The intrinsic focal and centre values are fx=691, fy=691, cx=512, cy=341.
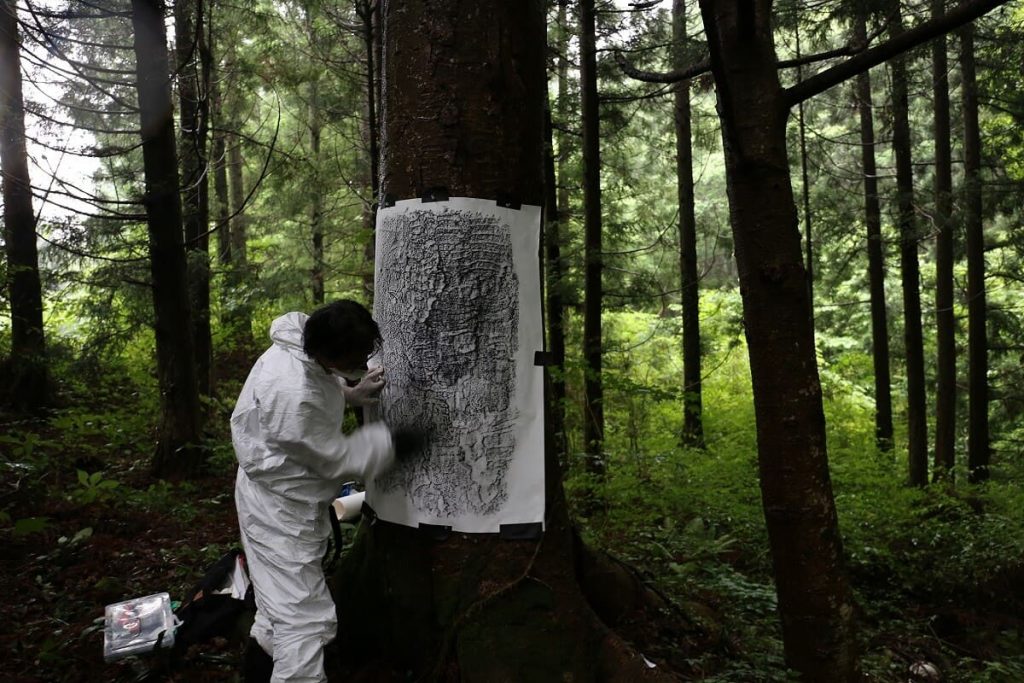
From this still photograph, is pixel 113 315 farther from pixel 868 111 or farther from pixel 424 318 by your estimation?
pixel 868 111

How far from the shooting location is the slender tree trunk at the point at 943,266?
36.2 ft

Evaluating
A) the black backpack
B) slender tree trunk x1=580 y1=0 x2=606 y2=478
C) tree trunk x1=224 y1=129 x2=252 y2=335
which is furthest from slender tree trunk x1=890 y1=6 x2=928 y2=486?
tree trunk x1=224 y1=129 x2=252 y2=335

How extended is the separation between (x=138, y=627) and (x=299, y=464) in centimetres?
157

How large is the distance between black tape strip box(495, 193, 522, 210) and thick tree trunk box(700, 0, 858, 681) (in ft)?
3.14

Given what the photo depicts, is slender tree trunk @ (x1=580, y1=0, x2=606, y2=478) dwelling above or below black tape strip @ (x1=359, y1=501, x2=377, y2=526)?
above

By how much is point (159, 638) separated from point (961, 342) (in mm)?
19208

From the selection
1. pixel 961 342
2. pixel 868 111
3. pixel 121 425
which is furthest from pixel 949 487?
pixel 121 425

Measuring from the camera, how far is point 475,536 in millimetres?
3006

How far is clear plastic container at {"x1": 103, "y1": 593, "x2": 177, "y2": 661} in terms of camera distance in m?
3.47

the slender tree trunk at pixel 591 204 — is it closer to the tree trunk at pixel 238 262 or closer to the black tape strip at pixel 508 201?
the black tape strip at pixel 508 201

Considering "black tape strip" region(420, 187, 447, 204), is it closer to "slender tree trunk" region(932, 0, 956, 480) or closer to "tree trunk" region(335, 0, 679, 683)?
"tree trunk" region(335, 0, 679, 683)

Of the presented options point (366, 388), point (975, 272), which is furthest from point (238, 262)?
point (975, 272)

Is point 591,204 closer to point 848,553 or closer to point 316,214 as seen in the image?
point 848,553

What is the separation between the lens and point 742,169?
307 cm
